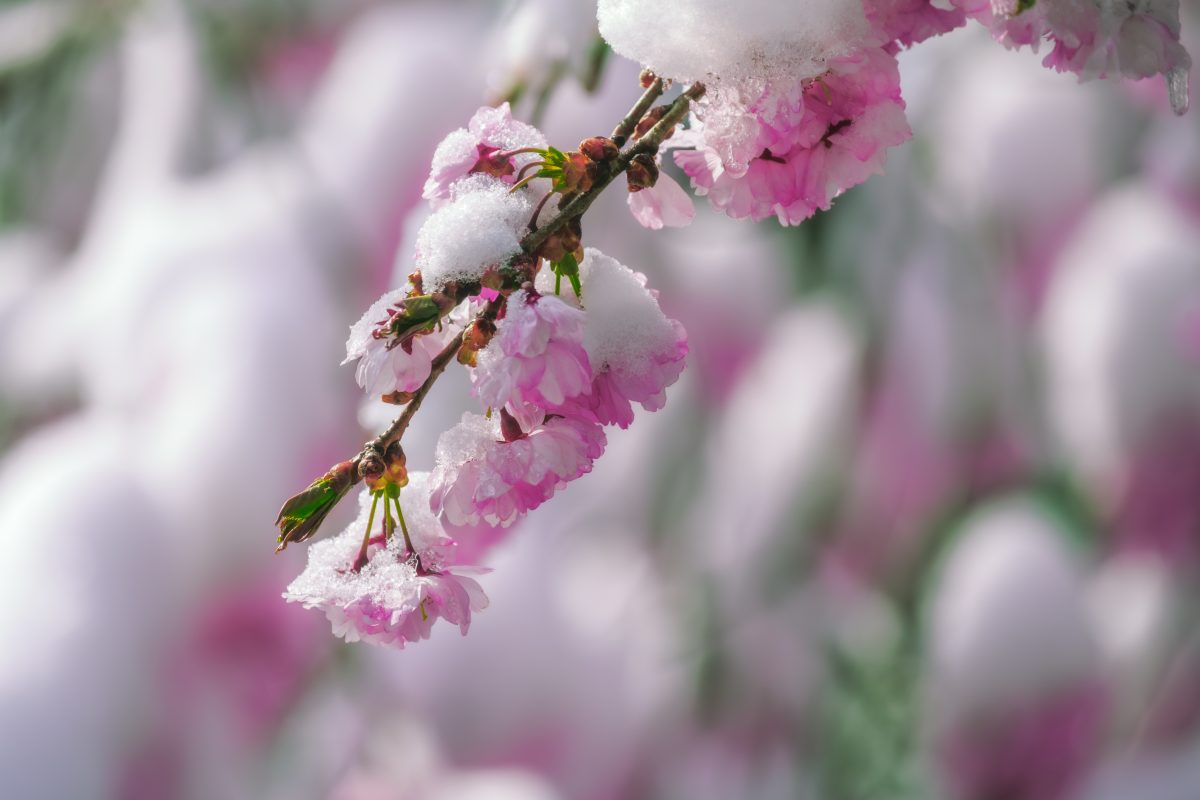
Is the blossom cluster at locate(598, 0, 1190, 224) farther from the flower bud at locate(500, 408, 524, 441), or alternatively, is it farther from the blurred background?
the blurred background

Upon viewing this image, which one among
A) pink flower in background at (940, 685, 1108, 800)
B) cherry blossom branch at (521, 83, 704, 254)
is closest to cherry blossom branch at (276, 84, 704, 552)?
cherry blossom branch at (521, 83, 704, 254)

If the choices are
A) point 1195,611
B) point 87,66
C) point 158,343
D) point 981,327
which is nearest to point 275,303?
point 158,343

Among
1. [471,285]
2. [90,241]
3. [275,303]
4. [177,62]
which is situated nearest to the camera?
[471,285]

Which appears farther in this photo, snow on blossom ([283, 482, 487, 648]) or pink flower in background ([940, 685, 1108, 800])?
pink flower in background ([940, 685, 1108, 800])

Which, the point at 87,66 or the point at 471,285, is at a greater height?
the point at 87,66

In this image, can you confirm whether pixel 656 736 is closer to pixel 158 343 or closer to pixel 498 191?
pixel 158 343

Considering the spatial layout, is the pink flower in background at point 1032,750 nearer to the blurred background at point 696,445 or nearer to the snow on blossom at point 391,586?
the blurred background at point 696,445

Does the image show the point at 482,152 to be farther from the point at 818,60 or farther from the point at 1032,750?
the point at 1032,750
